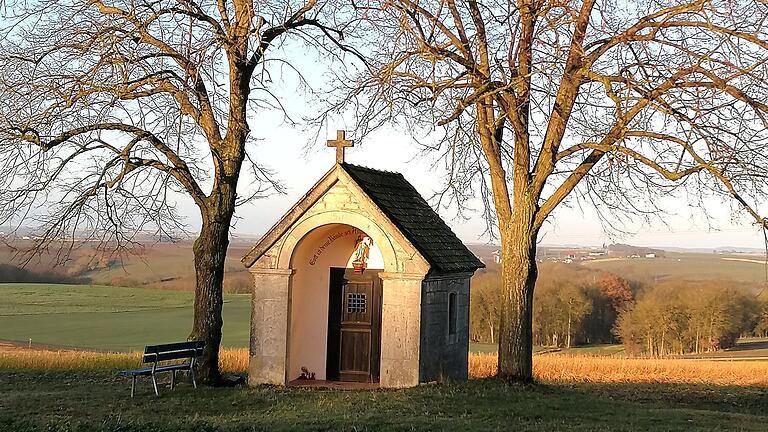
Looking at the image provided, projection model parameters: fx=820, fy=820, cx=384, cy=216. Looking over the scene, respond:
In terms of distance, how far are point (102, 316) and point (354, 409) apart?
32.5m

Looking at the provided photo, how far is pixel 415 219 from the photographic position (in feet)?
51.3

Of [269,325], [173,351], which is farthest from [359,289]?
[173,351]

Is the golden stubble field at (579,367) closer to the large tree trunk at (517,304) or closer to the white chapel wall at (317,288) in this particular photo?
the white chapel wall at (317,288)

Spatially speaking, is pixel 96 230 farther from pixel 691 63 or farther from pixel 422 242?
pixel 691 63

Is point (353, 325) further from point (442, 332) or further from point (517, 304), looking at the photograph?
point (517, 304)

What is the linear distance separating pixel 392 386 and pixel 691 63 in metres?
7.43

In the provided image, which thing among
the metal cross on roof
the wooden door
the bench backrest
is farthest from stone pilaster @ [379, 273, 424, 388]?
the bench backrest

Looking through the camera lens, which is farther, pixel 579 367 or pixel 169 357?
pixel 579 367

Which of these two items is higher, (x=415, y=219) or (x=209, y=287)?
(x=415, y=219)

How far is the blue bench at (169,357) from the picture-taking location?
1321 centimetres

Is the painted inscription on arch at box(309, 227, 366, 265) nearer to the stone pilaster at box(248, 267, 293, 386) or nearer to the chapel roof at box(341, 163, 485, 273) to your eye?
the chapel roof at box(341, 163, 485, 273)

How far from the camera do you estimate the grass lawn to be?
33.8 ft

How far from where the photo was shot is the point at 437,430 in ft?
32.5

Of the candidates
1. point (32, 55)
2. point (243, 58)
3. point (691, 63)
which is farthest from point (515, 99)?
point (32, 55)
